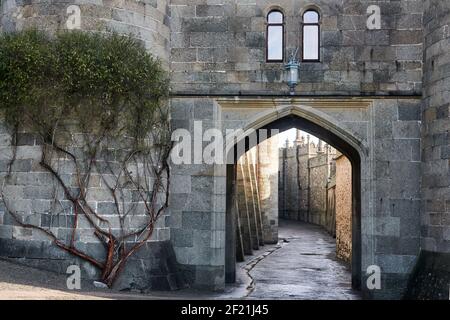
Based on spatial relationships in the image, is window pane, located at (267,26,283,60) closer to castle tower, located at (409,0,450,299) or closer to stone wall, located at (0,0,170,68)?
stone wall, located at (0,0,170,68)

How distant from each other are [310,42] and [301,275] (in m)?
5.61

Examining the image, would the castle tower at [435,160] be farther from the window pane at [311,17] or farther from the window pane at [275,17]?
the window pane at [275,17]

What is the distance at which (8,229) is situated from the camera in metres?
9.67

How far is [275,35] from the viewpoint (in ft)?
35.1

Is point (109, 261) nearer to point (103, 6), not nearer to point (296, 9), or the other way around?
point (103, 6)

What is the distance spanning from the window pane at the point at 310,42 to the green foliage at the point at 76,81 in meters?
2.78

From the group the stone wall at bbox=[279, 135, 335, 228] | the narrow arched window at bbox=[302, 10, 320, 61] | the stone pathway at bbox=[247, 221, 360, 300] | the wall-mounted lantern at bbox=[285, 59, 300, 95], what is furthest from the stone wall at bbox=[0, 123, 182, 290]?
the stone wall at bbox=[279, 135, 335, 228]

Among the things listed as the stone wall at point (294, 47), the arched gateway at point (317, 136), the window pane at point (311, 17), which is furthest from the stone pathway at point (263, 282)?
the window pane at point (311, 17)

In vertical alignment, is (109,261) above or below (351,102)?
below

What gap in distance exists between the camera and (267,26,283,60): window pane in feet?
34.9

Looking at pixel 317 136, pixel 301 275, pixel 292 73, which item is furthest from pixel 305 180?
pixel 292 73

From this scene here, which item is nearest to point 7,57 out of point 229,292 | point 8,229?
point 8,229

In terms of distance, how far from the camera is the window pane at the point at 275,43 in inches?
419

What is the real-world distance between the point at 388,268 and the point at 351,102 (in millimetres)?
2884
